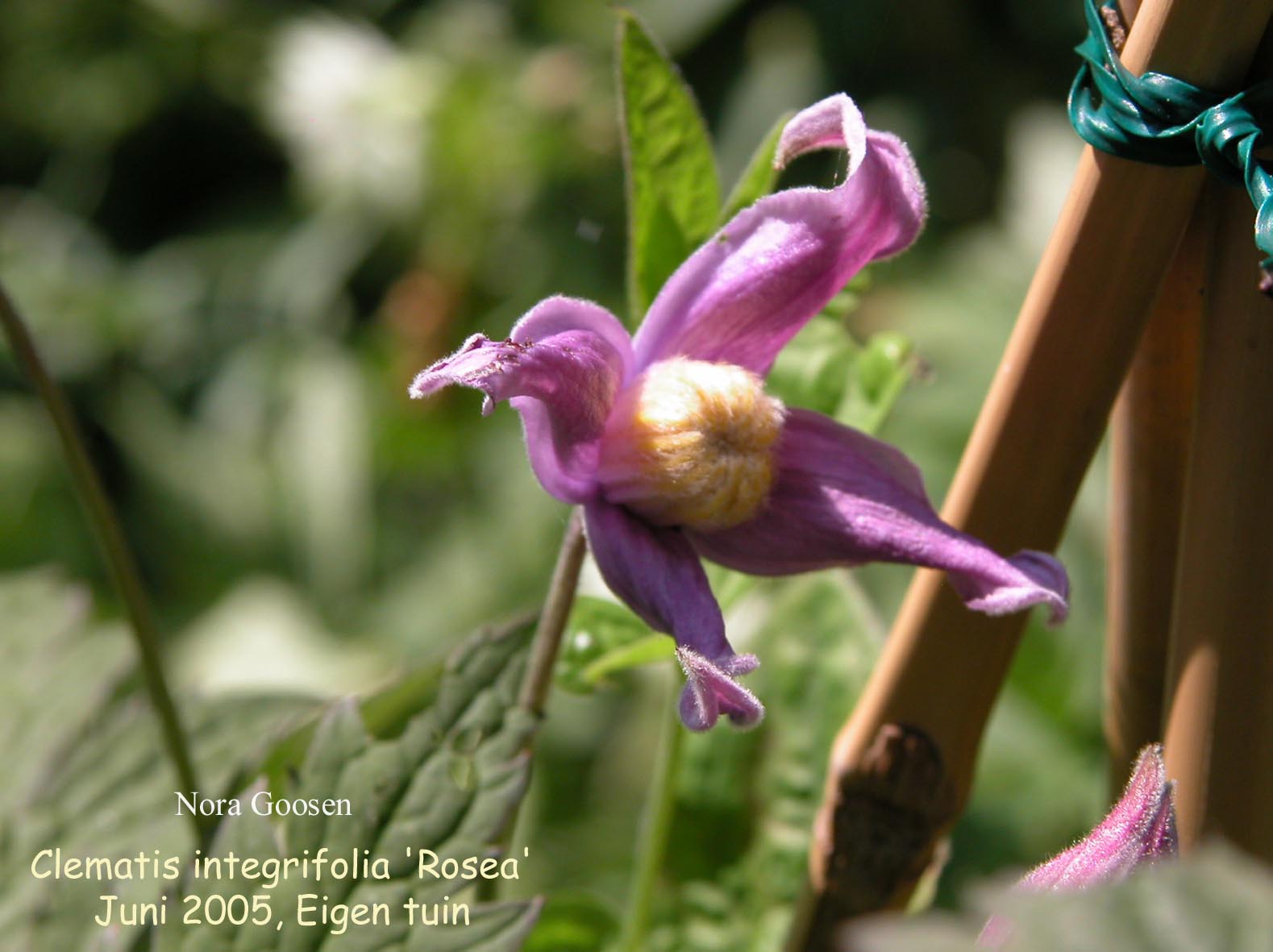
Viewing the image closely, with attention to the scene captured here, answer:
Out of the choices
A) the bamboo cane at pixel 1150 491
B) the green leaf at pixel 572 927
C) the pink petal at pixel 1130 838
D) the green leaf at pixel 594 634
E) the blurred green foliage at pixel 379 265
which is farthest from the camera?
the blurred green foliage at pixel 379 265

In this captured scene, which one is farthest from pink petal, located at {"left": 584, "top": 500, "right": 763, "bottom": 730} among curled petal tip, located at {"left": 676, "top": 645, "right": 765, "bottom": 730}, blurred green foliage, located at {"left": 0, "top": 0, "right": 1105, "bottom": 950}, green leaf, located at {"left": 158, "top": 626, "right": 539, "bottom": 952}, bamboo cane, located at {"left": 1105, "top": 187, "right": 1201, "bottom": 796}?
blurred green foliage, located at {"left": 0, "top": 0, "right": 1105, "bottom": 950}

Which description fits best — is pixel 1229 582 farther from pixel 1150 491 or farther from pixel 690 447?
pixel 690 447

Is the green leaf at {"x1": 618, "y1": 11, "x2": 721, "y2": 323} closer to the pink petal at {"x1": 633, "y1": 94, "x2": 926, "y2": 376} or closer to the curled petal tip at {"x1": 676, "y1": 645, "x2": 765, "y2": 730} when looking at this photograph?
the pink petal at {"x1": 633, "y1": 94, "x2": 926, "y2": 376}

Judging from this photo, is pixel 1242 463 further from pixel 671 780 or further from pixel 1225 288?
pixel 671 780

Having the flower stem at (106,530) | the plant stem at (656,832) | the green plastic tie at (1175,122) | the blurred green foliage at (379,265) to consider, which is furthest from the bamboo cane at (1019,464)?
the blurred green foliage at (379,265)

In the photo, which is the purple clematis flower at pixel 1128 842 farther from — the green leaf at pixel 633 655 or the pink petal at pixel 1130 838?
the green leaf at pixel 633 655
